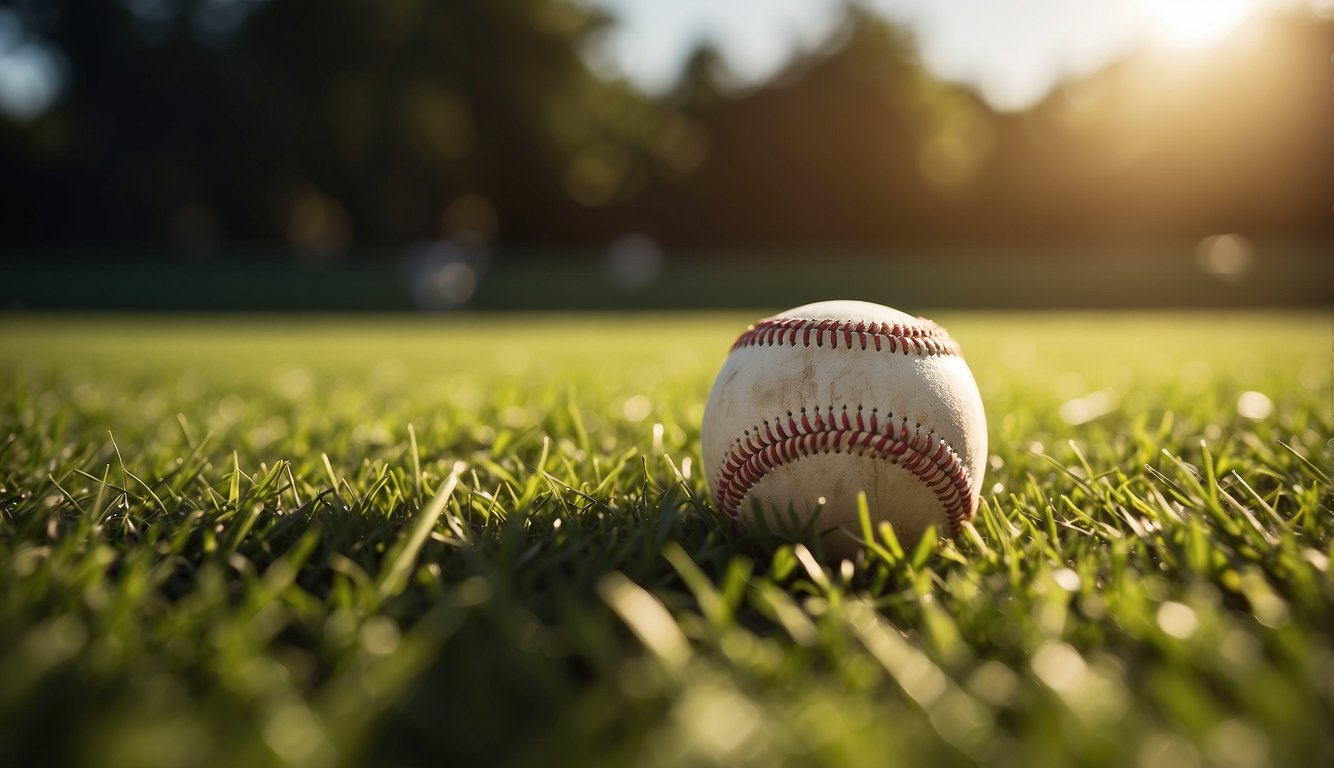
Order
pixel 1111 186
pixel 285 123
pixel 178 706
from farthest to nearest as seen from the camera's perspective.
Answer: pixel 1111 186 < pixel 285 123 < pixel 178 706

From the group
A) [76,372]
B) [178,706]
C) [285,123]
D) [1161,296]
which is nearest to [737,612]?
[178,706]

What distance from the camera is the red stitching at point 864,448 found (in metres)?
1.48

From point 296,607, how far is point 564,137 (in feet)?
79.3

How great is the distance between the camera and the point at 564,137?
79.0 ft

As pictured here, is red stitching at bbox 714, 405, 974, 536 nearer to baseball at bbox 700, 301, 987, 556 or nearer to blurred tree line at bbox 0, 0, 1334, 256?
baseball at bbox 700, 301, 987, 556

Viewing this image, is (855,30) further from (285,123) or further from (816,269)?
(285,123)

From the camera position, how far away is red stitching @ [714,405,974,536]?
1.48 metres

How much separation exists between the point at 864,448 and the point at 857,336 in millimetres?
219

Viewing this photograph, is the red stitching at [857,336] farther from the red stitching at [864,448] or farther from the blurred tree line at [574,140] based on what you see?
the blurred tree line at [574,140]

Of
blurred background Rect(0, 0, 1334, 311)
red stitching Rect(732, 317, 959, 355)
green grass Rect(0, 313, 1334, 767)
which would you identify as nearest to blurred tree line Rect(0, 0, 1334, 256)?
blurred background Rect(0, 0, 1334, 311)

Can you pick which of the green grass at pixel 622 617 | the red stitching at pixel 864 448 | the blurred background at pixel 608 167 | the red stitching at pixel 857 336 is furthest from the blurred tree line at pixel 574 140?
the red stitching at pixel 864 448

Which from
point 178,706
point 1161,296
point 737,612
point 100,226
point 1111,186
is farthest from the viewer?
point 1111,186

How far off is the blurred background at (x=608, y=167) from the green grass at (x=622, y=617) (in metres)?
15.9

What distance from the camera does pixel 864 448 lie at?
1479mm
